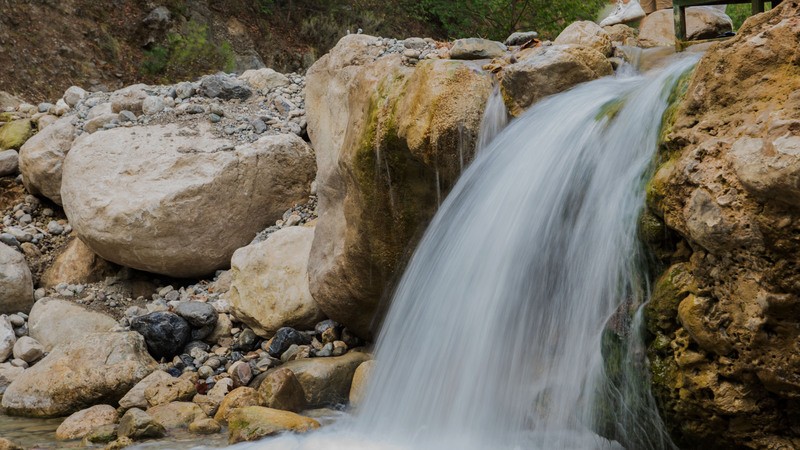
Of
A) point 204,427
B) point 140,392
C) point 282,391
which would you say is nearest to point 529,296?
point 282,391

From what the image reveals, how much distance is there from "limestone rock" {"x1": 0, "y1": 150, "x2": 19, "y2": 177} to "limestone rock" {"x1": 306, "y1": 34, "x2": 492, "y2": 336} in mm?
4791

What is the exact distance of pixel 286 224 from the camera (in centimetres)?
769

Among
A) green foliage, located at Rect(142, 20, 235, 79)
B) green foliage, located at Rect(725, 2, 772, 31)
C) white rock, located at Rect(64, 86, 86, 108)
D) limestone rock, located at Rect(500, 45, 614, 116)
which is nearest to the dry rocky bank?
limestone rock, located at Rect(500, 45, 614, 116)

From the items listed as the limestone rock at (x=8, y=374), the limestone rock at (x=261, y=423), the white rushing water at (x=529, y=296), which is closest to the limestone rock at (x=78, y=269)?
the limestone rock at (x=8, y=374)

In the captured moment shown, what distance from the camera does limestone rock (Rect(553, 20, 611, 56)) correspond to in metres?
5.43

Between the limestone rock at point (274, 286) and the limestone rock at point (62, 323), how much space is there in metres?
1.41

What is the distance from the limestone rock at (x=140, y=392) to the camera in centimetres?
554

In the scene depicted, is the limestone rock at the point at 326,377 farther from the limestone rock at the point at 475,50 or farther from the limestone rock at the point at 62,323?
the limestone rock at the point at 62,323

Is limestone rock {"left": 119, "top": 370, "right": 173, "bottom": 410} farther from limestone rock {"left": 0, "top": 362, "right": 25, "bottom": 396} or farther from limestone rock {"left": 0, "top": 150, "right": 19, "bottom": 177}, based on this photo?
limestone rock {"left": 0, "top": 150, "right": 19, "bottom": 177}

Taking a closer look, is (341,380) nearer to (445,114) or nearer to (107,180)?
(445,114)

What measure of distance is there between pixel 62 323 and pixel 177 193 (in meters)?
1.50

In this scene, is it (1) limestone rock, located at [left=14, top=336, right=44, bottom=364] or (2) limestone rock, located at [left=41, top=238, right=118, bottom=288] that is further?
(2) limestone rock, located at [left=41, top=238, right=118, bottom=288]

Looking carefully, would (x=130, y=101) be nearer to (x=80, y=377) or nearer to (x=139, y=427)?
(x=80, y=377)

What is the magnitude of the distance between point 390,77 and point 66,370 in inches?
120
